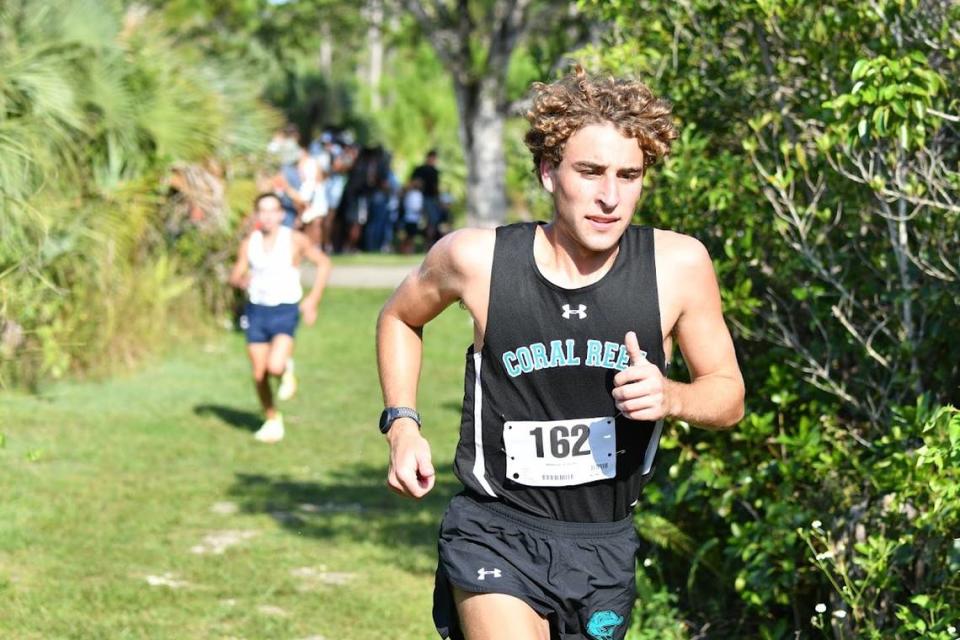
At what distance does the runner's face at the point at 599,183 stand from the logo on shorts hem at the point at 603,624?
0.91 meters

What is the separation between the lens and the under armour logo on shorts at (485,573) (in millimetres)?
3883

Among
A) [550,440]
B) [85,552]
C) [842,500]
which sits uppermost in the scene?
[550,440]

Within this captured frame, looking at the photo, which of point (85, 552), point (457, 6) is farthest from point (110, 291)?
point (457, 6)

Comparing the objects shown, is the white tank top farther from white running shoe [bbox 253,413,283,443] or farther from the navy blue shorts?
white running shoe [bbox 253,413,283,443]

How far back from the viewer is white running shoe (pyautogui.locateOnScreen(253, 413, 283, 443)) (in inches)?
432

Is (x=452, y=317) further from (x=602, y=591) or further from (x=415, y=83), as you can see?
(x=415, y=83)

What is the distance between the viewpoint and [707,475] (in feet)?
18.8

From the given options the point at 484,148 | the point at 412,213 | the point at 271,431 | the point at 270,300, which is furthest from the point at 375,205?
the point at 271,431

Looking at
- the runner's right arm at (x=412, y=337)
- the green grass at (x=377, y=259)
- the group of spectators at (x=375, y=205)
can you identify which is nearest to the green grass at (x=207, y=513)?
the runner's right arm at (x=412, y=337)

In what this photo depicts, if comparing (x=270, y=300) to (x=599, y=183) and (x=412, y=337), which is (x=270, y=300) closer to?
(x=412, y=337)

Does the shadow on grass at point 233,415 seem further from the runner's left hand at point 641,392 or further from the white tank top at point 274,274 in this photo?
the runner's left hand at point 641,392

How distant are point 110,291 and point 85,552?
5817mm

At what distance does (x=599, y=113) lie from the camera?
388 centimetres

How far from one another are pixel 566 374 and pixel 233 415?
27.9 feet
